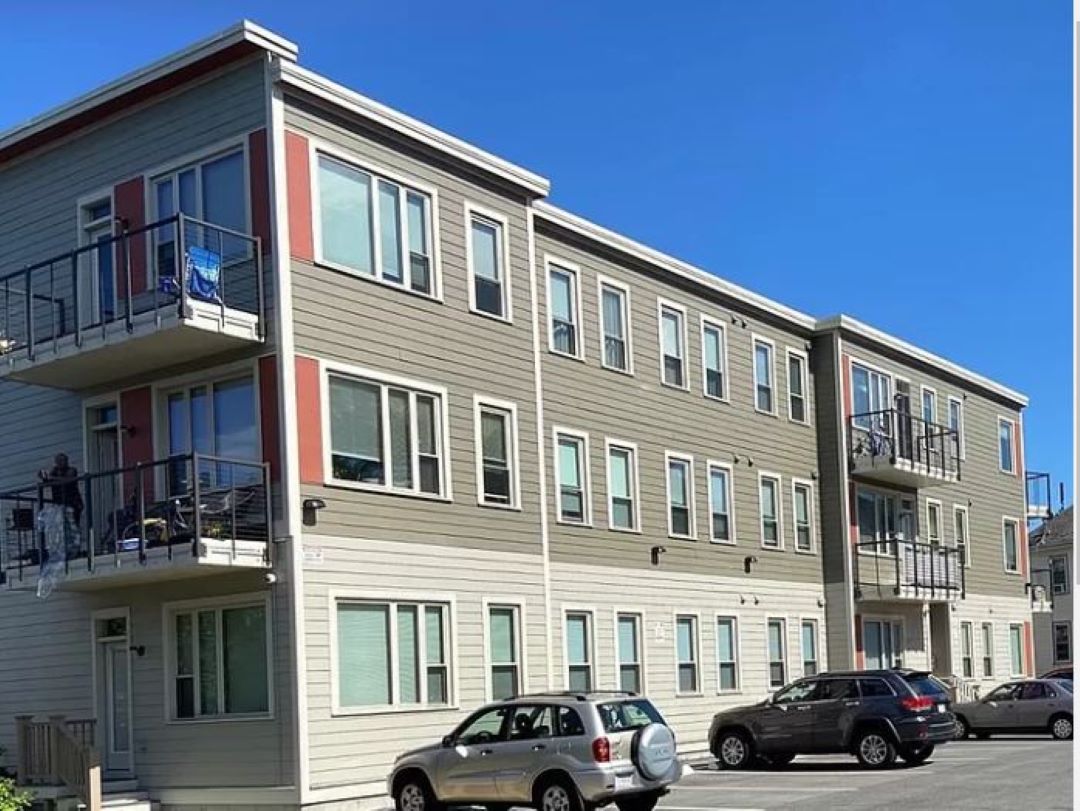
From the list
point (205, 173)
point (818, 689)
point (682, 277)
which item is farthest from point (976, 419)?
point (205, 173)

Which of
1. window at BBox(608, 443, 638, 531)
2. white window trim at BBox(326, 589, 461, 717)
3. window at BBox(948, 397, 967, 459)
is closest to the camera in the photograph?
white window trim at BBox(326, 589, 461, 717)

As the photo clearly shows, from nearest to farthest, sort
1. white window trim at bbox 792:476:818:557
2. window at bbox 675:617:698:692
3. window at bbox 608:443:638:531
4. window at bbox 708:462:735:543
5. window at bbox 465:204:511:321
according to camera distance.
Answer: window at bbox 465:204:511:321 → window at bbox 608:443:638:531 → window at bbox 675:617:698:692 → window at bbox 708:462:735:543 → white window trim at bbox 792:476:818:557

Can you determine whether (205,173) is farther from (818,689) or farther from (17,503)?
(818,689)

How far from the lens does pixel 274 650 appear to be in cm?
1859

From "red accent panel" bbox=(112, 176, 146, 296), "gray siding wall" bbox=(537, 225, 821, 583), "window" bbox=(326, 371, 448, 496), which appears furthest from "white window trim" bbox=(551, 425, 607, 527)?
"red accent panel" bbox=(112, 176, 146, 296)

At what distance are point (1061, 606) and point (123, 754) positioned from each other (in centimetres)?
4792

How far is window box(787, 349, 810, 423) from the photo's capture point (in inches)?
1337

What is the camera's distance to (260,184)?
19219 millimetres

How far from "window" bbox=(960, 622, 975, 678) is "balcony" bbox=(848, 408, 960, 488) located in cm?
451

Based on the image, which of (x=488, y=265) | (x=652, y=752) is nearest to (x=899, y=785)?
(x=652, y=752)

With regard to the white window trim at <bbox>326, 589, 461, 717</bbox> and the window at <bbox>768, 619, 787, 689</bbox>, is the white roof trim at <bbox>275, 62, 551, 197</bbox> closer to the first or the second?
the white window trim at <bbox>326, 589, 461, 717</bbox>

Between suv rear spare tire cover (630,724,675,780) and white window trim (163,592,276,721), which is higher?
white window trim (163,592,276,721)

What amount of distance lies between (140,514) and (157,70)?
6661 mm

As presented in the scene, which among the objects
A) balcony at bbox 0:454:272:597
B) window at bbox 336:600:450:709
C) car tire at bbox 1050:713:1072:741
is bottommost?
car tire at bbox 1050:713:1072:741
